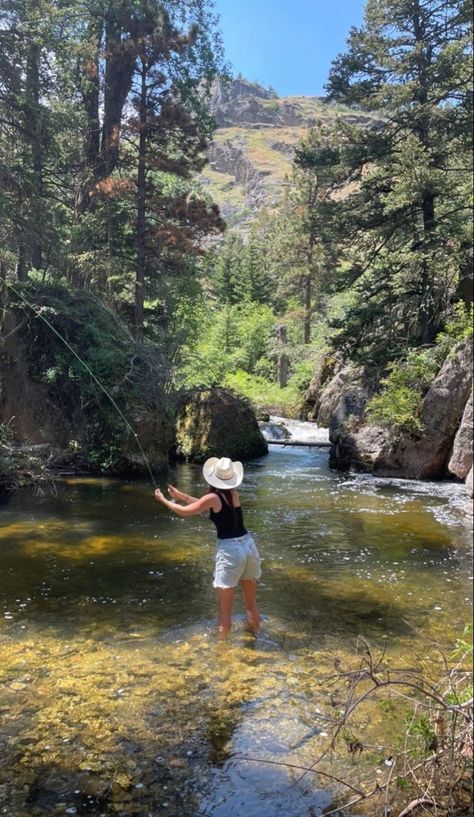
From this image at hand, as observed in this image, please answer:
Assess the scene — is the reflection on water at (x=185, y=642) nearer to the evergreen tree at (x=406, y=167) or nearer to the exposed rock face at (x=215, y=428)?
the exposed rock face at (x=215, y=428)

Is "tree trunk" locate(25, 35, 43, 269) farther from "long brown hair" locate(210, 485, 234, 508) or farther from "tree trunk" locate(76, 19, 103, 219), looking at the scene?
"long brown hair" locate(210, 485, 234, 508)

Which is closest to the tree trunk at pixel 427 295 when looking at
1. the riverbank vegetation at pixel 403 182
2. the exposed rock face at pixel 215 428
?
the riverbank vegetation at pixel 403 182

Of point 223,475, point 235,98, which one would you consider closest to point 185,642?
point 223,475

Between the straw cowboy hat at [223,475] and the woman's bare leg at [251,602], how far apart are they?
0.94m

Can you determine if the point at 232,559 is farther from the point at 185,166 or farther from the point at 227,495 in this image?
the point at 185,166

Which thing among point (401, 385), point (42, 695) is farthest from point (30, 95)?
point (42, 695)

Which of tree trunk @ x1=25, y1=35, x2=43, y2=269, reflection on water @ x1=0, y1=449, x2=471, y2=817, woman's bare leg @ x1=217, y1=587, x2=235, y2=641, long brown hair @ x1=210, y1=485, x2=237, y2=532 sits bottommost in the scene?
reflection on water @ x1=0, y1=449, x2=471, y2=817

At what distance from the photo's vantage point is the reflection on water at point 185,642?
3400 millimetres

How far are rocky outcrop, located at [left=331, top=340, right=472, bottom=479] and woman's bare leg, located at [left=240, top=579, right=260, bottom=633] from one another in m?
7.61

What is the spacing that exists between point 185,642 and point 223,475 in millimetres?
1511

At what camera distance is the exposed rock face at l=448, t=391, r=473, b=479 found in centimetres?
1118

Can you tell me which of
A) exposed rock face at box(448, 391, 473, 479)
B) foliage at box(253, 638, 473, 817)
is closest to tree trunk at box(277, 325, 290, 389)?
exposed rock face at box(448, 391, 473, 479)

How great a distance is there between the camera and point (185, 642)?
17.3ft

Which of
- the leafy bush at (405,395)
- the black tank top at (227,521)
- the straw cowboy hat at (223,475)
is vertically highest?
the leafy bush at (405,395)
